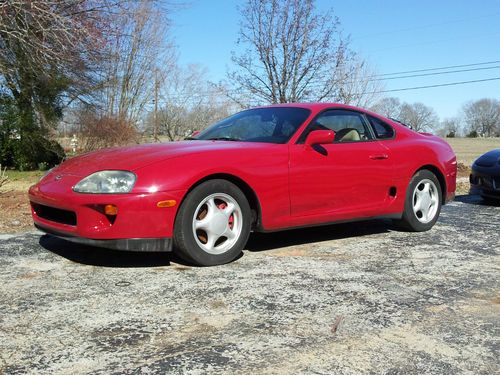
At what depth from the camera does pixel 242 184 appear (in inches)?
166

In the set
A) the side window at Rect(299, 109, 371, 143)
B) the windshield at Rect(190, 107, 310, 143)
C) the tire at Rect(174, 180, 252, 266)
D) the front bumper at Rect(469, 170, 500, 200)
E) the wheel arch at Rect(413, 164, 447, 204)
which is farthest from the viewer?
the front bumper at Rect(469, 170, 500, 200)

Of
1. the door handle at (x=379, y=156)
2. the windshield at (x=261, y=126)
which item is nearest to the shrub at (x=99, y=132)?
the windshield at (x=261, y=126)

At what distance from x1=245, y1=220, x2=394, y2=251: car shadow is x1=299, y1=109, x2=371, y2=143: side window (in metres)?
1.01

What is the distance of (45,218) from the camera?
4.18m

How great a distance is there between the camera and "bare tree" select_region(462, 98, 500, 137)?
117688mm

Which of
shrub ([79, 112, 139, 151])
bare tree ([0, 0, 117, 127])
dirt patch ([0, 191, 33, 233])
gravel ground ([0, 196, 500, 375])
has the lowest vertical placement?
gravel ground ([0, 196, 500, 375])

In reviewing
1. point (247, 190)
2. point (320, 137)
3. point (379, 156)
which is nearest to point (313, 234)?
point (379, 156)

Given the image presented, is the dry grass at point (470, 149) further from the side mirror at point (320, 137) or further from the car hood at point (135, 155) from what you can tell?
the car hood at point (135, 155)

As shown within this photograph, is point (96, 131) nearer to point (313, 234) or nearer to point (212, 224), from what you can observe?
point (313, 234)

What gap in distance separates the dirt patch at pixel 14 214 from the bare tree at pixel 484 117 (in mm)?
122669

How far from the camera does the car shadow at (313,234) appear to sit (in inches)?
195

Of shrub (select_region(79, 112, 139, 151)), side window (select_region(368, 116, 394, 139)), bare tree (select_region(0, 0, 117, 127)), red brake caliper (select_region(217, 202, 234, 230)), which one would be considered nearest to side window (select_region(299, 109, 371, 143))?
side window (select_region(368, 116, 394, 139))

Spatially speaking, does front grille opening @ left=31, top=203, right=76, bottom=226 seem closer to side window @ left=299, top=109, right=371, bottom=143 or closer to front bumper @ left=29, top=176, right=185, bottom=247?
front bumper @ left=29, top=176, right=185, bottom=247

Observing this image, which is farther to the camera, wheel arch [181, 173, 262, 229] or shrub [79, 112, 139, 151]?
shrub [79, 112, 139, 151]
